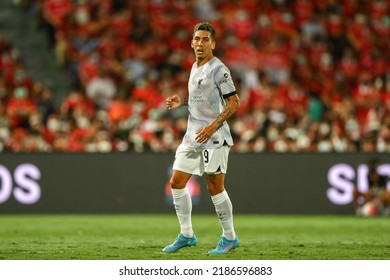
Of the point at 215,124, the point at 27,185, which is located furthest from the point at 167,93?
the point at 215,124

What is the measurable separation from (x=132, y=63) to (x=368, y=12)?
6.02 meters

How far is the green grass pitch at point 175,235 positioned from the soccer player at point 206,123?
66 cm

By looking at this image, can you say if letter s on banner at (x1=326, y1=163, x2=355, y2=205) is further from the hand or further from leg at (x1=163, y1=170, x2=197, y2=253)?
the hand

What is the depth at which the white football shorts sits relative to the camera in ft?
34.3

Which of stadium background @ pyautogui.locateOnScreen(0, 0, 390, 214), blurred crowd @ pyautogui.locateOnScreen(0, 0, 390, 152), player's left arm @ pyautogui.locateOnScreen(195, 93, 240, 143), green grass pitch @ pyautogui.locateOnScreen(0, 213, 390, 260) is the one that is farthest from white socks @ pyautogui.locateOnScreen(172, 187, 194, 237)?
blurred crowd @ pyautogui.locateOnScreen(0, 0, 390, 152)

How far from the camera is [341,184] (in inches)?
715

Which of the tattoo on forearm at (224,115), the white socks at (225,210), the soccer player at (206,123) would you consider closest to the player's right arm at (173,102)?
the soccer player at (206,123)

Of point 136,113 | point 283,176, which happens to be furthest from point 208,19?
point 283,176

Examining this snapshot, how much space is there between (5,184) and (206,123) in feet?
26.8

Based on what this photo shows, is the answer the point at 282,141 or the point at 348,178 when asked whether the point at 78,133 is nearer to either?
the point at 282,141

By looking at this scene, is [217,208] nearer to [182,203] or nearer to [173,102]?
[182,203]

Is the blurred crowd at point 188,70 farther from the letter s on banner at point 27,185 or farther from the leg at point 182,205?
the leg at point 182,205

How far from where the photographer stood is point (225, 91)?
10383 millimetres

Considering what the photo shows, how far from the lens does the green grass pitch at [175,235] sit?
35.2 ft
